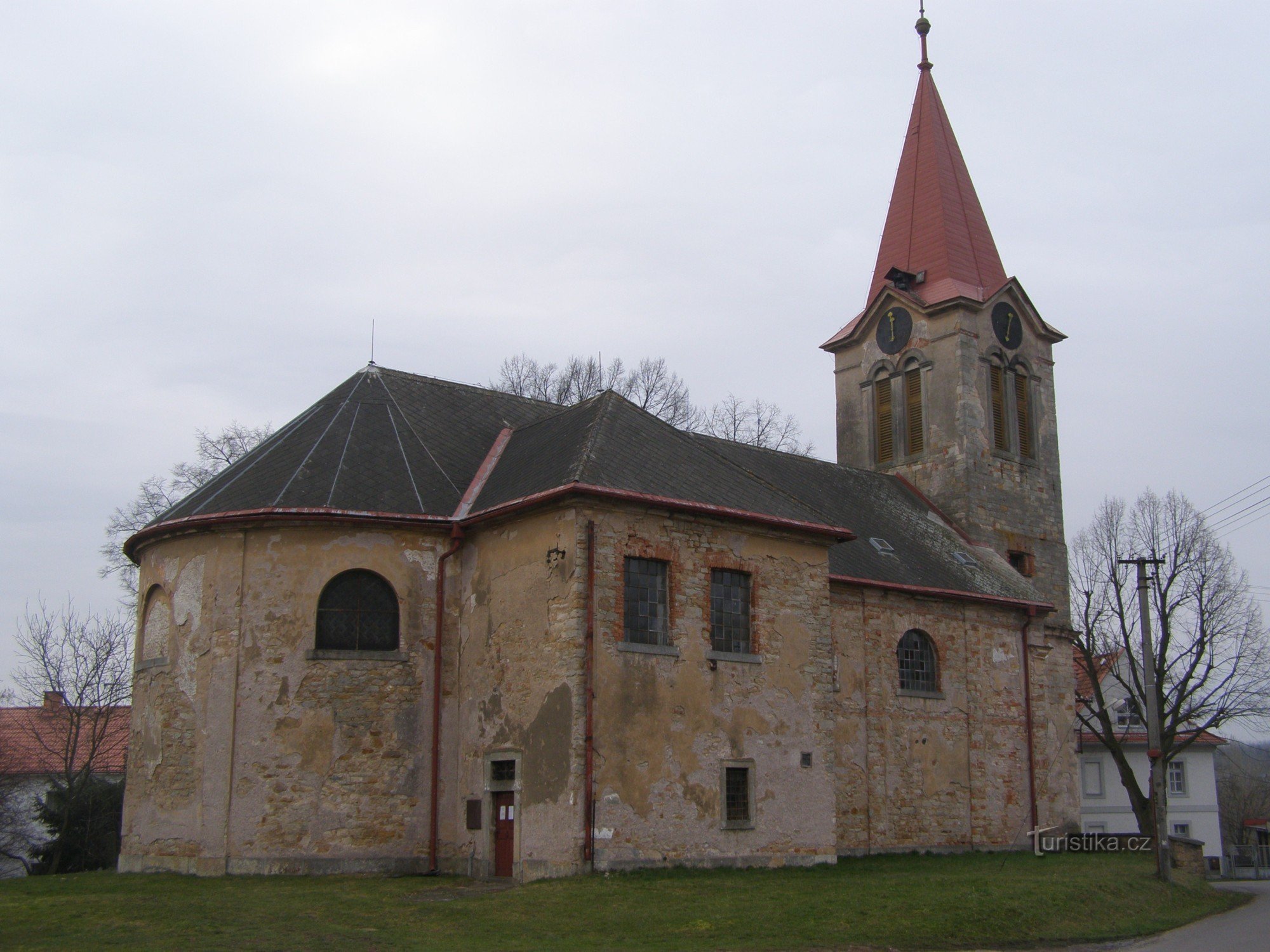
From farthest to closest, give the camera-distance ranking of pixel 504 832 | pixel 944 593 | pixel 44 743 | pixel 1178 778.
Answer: pixel 1178 778 < pixel 44 743 < pixel 944 593 < pixel 504 832

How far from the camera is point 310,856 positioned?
18641 millimetres

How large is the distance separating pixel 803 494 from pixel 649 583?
9054 millimetres

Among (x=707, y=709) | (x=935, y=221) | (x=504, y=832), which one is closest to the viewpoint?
(x=504, y=832)

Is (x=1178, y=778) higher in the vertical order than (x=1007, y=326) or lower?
lower

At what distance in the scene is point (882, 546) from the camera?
86.6 ft

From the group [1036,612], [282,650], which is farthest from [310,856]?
[1036,612]

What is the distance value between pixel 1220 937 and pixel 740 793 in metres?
6.97

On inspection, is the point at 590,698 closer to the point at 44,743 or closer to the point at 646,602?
the point at 646,602

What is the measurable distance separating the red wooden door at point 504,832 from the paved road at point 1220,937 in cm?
872

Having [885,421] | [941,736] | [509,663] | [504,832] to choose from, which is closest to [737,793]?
[504,832]

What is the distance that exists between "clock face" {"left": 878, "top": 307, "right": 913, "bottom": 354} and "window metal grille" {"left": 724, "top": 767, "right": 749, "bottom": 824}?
1682 cm

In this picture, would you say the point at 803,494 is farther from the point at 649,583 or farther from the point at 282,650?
the point at 282,650

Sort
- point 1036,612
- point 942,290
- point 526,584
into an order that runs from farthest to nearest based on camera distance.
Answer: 1. point 942,290
2. point 1036,612
3. point 526,584

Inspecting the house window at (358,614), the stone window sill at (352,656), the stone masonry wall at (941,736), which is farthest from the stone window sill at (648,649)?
the stone masonry wall at (941,736)
